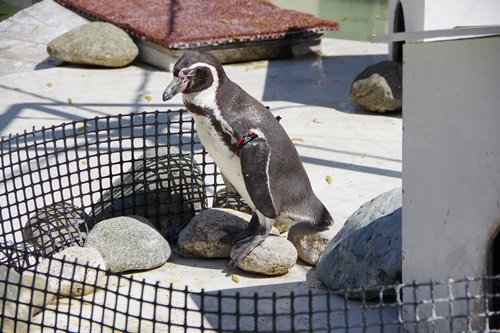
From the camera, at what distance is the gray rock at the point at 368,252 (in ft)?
11.7

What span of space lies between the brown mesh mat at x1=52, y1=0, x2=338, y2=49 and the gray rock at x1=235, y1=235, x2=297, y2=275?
4157 mm

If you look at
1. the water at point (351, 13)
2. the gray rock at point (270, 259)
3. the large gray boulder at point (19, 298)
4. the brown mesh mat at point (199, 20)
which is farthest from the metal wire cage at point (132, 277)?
the water at point (351, 13)

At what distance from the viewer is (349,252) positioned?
369 cm

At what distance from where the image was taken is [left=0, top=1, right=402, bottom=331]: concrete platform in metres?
4.11

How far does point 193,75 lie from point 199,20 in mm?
4767

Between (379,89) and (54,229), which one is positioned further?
(379,89)

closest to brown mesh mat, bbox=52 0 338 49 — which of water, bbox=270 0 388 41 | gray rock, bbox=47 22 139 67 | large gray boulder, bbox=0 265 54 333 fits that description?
gray rock, bbox=47 22 139 67

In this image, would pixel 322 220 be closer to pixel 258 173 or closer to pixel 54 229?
pixel 258 173

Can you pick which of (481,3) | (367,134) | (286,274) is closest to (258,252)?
(286,274)

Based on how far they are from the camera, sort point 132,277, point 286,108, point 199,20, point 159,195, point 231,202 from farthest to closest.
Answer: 1. point 199,20
2. point 286,108
3. point 231,202
4. point 159,195
5. point 132,277

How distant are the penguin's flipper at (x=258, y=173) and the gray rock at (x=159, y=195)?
0.55m

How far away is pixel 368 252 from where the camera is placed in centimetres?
362

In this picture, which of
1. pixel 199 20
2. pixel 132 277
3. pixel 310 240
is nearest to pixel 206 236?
pixel 310 240

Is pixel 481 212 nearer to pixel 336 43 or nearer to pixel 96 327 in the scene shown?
pixel 96 327
